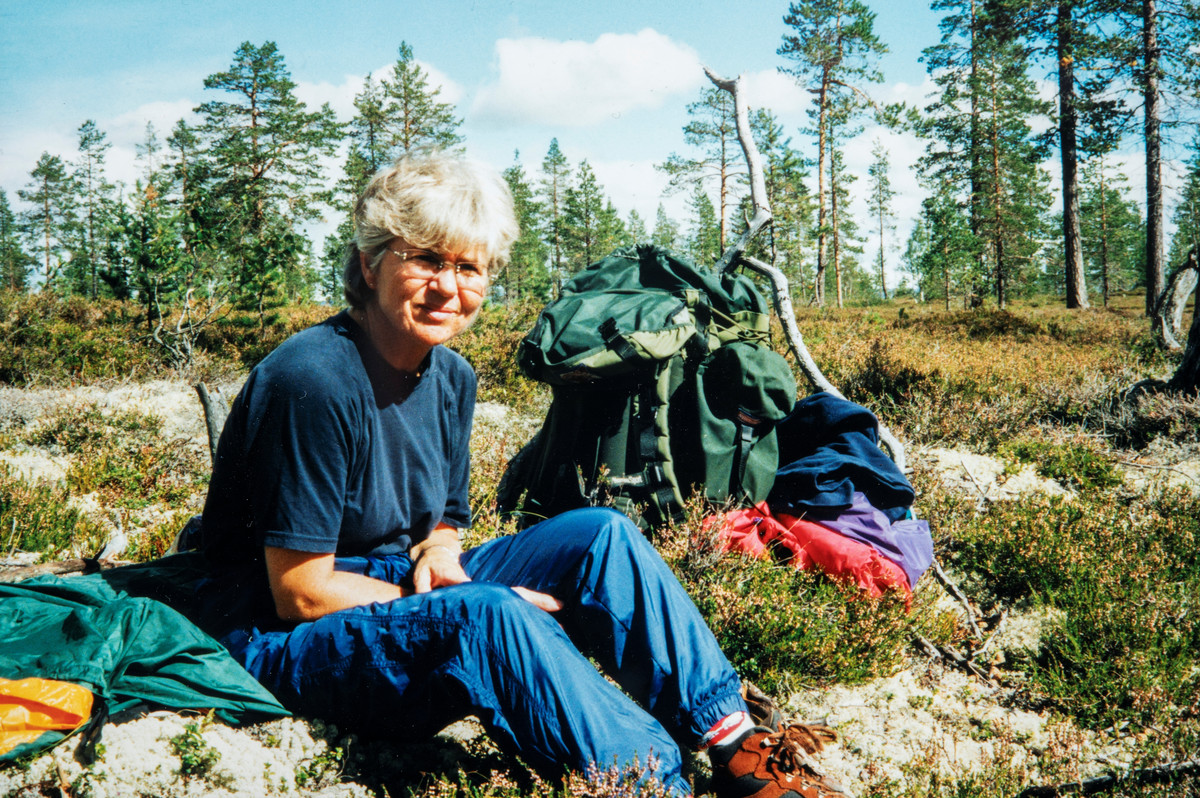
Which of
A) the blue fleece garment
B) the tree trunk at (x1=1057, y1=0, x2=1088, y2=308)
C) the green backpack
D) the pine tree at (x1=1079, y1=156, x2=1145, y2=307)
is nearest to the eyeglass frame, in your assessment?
the green backpack

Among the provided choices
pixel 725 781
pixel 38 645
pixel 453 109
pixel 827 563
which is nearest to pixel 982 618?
pixel 827 563

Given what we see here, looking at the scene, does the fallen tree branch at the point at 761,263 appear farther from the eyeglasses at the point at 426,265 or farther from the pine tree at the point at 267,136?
the pine tree at the point at 267,136

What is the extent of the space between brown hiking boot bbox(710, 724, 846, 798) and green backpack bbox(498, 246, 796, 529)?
1484mm

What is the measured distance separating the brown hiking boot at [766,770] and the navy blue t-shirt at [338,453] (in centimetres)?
115

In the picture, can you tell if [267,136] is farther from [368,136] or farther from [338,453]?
[338,453]

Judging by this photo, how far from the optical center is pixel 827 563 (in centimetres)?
314

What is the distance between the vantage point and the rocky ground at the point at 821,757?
1.75 meters

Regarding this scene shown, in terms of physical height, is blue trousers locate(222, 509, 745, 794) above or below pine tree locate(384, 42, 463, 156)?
below

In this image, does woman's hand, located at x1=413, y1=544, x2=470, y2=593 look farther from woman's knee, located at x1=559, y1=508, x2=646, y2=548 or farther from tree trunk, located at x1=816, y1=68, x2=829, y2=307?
tree trunk, located at x1=816, y1=68, x2=829, y2=307

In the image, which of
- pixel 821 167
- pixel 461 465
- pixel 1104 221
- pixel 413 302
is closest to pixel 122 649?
pixel 461 465

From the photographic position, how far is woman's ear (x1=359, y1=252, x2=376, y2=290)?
2.09 meters

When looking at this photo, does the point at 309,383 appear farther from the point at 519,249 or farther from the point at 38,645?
the point at 519,249

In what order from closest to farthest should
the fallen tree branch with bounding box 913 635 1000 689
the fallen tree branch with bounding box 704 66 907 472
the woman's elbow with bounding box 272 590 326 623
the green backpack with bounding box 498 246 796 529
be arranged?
the woman's elbow with bounding box 272 590 326 623 → the fallen tree branch with bounding box 913 635 1000 689 → the green backpack with bounding box 498 246 796 529 → the fallen tree branch with bounding box 704 66 907 472

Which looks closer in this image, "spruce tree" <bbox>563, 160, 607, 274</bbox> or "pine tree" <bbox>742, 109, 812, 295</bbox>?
"pine tree" <bbox>742, 109, 812, 295</bbox>
